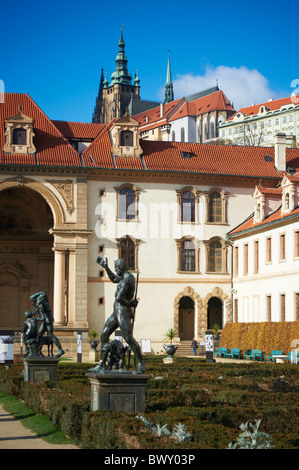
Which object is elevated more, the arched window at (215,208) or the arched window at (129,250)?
the arched window at (215,208)

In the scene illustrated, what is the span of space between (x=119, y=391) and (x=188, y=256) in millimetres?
43555

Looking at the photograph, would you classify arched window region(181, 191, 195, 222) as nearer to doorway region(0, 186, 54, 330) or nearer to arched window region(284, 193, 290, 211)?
arched window region(284, 193, 290, 211)

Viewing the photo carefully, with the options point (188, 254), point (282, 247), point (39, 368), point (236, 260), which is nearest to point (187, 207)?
point (188, 254)

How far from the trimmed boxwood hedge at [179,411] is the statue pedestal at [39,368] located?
51 centimetres

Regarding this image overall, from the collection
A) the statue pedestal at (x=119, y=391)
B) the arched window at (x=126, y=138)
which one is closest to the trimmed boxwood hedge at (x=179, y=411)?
the statue pedestal at (x=119, y=391)

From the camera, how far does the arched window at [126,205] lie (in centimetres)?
5931

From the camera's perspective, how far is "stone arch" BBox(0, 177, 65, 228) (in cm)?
5703

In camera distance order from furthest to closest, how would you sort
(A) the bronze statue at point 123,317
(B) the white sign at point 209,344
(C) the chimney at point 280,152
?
1. (C) the chimney at point 280,152
2. (B) the white sign at point 209,344
3. (A) the bronze statue at point 123,317

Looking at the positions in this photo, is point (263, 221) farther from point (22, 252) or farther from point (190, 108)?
point (190, 108)

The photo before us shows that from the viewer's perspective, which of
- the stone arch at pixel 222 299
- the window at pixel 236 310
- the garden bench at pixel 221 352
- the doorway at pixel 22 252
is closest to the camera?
the garden bench at pixel 221 352

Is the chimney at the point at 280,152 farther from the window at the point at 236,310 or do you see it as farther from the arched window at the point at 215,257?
the window at the point at 236,310

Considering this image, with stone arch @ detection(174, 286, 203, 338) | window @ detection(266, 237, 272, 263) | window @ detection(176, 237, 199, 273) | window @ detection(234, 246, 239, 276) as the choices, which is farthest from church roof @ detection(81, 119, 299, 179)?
stone arch @ detection(174, 286, 203, 338)

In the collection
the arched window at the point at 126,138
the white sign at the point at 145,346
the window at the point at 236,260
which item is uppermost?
the arched window at the point at 126,138

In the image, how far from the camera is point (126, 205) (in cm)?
5938
